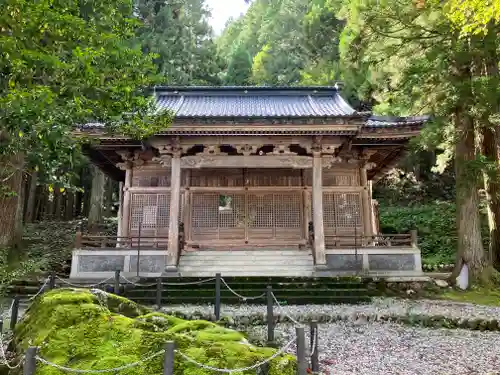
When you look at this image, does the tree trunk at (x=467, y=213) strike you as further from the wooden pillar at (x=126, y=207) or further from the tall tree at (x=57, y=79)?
the wooden pillar at (x=126, y=207)

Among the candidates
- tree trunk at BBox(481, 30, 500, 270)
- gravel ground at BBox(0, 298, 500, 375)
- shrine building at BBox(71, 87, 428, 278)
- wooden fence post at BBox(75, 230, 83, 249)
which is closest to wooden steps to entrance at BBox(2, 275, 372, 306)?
gravel ground at BBox(0, 298, 500, 375)

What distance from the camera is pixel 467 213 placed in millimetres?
11211

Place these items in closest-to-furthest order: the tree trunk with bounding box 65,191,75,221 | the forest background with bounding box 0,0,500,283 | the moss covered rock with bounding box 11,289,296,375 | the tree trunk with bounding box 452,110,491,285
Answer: the moss covered rock with bounding box 11,289,296,375 < the forest background with bounding box 0,0,500,283 < the tree trunk with bounding box 452,110,491,285 < the tree trunk with bounding box 65,191,75,221

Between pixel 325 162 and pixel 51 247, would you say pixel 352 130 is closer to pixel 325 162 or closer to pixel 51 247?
pixel 325 162

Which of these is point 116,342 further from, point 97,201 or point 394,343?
point 97,201

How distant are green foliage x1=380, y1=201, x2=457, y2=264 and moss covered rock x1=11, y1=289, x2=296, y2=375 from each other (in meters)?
15.2

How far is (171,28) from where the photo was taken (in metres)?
22.7

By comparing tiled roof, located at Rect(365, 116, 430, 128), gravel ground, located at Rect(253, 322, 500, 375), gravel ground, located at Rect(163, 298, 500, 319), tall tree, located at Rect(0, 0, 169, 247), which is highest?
tiled roof, located at Rect(365, 116, 430, 128)

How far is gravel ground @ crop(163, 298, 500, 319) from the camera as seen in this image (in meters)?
8.01

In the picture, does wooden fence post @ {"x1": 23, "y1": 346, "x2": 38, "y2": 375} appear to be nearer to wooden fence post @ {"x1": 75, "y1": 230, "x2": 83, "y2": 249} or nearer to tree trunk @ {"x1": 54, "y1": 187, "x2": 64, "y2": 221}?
wooden fence post @ {"x1": 75, "y1": 230, "x2": 83, "y2": 249}

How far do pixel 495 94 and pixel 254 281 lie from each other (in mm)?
7767

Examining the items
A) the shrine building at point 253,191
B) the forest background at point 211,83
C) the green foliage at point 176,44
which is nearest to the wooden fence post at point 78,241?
the shrine building at point 253,191

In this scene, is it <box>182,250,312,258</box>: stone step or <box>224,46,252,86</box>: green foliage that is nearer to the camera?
<box>182,250,312,258</box>: stone step

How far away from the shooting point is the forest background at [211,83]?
18.6 ft
